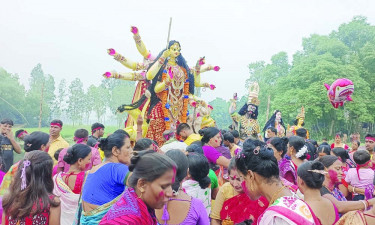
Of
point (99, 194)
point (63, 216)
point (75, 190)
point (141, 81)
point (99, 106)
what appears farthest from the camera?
point (99, 106)

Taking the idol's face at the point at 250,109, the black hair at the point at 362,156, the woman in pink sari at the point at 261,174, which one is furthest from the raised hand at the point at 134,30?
the woman in pink sari at the point at 261,174

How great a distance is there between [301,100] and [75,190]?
25016 millimetres

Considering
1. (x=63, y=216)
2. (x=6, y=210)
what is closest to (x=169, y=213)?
(x=6, y=210)

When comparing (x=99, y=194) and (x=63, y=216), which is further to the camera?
(x=63, y=216)

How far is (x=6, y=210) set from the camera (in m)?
2.49

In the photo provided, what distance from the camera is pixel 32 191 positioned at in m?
2.50

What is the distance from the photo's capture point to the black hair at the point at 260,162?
7.28ft

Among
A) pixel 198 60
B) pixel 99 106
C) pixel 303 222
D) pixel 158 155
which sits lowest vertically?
pixel 99 106

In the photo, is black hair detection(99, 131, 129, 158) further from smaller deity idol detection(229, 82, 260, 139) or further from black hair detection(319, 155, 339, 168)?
smaller deity idol detection(229, 82, 260, 139)

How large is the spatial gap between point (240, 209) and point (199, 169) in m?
0.51

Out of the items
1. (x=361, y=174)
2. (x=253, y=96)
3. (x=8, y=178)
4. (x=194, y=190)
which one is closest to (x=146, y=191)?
(x=194, y=190)

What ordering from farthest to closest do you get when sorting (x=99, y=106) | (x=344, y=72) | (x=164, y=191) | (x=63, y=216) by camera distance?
1. (x=99, y=106)
2. (x=344, y=72)
3. (x=63, y=216)
4. (x=164, y=191)

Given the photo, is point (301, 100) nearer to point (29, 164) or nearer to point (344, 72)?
point (344, 72)

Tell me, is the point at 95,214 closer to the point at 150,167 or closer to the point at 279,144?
the point at 150,167
